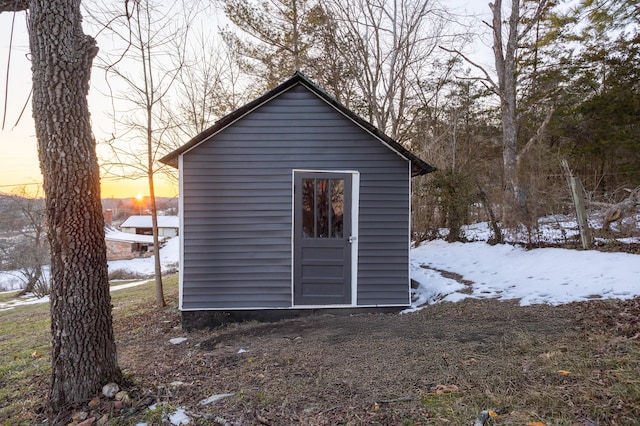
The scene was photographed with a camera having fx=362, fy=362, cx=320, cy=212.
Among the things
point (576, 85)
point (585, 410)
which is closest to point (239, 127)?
point (585, 410)

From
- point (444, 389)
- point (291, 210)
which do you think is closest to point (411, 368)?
point (444, 389)

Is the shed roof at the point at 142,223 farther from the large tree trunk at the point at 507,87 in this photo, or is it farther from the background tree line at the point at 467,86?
the large tree trunk at the point at 507,87

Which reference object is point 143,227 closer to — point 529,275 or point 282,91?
point 282,91

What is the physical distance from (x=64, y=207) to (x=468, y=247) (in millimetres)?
9082

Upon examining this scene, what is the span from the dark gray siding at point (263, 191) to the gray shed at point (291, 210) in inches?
0.6

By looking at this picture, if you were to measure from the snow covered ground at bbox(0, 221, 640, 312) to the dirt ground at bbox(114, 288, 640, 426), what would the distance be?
668mm

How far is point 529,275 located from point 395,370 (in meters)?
4.37

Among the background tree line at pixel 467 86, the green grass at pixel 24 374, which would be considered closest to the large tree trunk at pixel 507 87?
the background tree line at pixel 467 86

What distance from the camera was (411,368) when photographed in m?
3.22

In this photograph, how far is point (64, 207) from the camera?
2895mm

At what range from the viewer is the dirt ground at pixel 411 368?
246 centimetres

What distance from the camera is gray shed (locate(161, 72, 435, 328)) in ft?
17.6

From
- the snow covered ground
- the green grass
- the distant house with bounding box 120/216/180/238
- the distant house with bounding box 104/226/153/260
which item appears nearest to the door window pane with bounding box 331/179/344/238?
the snow covered ground

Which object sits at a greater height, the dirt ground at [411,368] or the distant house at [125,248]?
the dirt ground at [411,368]
